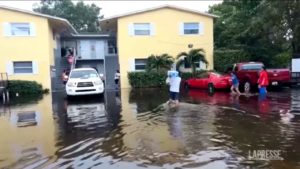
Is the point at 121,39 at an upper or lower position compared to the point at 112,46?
lower

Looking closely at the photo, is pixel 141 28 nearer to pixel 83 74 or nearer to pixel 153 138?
pixel 83 74

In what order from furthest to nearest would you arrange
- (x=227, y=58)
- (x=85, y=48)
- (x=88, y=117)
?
(x=85, y=48) < (x=227, y=58) < (x=88, y=117)

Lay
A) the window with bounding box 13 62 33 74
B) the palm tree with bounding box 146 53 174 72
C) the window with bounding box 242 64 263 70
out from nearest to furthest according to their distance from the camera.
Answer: the window with bounding box 242 64 263 70
the window with bounding box 13 62 33 74
the palm tree with bounding box 146 53 174 72

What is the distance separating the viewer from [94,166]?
4984mm

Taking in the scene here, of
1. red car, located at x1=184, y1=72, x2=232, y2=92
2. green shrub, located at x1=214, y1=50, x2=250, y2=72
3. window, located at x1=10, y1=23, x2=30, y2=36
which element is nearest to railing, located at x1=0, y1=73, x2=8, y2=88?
window, located at x1=10, y1=23, x2=30, y2=36

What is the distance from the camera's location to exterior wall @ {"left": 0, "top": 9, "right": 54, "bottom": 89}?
20609 mm

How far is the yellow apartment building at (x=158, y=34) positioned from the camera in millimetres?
22141

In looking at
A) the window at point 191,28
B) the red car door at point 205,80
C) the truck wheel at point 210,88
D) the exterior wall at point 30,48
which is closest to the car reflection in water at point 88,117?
the truck wheel at point 210,88

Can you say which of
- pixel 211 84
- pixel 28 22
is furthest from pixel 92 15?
pixel 211 84

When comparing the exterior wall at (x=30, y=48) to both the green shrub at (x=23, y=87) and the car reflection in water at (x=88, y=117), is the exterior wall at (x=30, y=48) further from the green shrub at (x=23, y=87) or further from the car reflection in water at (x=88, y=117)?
the car reflection in water at (x=88, y=117)

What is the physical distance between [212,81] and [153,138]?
1116 centimetres

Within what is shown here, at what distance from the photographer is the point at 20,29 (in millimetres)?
20875

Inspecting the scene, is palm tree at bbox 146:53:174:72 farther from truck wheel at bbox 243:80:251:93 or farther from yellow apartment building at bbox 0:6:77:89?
yellow apartment building at bbox 0:6:77:89

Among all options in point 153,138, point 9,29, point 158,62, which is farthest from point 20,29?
point 153,138
